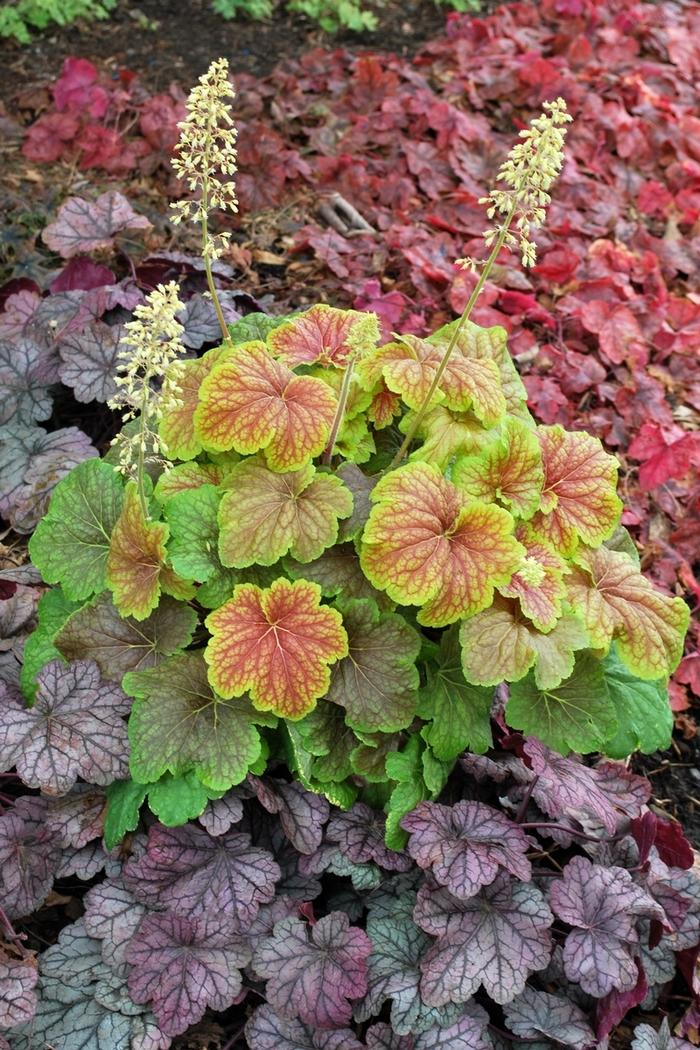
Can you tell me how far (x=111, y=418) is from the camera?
2.92 m

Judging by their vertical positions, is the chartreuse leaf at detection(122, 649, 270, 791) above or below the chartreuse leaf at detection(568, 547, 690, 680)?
below

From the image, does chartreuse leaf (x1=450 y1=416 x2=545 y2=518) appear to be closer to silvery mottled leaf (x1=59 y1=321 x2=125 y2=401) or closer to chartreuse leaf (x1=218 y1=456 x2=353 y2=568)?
chartreuse leaf (x1=218 y1=456 x2=353 y2=568)

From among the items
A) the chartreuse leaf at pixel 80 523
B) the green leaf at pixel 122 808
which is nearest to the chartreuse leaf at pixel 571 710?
the green leaf at pixel 122 808

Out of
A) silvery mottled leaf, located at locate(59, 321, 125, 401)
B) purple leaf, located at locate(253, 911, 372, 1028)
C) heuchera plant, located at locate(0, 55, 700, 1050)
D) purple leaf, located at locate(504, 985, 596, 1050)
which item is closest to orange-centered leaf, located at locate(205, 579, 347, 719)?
heuchera plant, located at locate(0, 55, 700, 1050)

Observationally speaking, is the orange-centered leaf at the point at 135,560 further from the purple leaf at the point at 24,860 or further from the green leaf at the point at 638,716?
the green leaf at the point at 638,716

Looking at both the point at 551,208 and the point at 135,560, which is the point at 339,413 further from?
the point at 551,208

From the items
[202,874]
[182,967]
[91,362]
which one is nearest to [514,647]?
[202,874]

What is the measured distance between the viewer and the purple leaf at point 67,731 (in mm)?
1890

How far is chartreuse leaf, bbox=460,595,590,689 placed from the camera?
1.86m

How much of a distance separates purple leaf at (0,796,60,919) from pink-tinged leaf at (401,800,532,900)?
31.1 inches

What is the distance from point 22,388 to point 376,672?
1.51 meters

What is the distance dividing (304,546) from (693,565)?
179cm

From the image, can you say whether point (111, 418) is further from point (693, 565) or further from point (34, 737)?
point (693, 565)

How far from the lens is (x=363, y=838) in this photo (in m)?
2.03
